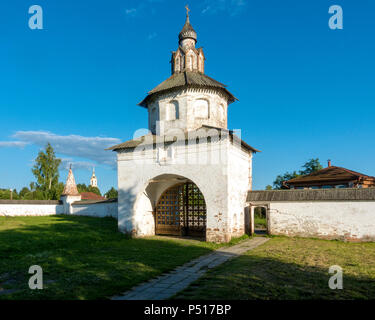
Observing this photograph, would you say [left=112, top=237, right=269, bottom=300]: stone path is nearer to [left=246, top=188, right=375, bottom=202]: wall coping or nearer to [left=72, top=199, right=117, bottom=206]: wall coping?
[left=246, top=188, right=375, bottom=202]: wall coping

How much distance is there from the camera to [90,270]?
7117 millimetres

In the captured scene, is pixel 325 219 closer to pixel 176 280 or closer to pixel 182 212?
pixel 182 212

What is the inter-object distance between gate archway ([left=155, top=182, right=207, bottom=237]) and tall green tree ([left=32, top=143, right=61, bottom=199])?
23217mm

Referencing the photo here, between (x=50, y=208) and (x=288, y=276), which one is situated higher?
(x=288, y=276)

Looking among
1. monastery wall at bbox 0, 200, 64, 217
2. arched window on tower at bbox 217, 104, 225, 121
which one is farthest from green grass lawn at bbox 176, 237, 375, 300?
monastery wall at bbox 0, 200, 64, 217

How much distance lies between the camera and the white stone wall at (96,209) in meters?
21.9

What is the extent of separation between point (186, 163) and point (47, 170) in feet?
91.7

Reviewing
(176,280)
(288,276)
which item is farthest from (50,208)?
(288,276)

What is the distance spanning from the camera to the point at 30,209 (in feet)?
85.3

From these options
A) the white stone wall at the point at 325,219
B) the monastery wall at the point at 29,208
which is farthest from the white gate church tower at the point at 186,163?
the monastery wall at the point at 29,208

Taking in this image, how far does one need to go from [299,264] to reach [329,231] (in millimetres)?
6602

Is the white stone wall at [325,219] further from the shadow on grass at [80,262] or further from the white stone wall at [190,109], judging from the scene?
the white stone wall at [190,109]

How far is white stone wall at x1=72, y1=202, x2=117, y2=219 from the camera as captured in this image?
2194 cm

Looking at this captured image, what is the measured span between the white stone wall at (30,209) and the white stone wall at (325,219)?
832 inches
